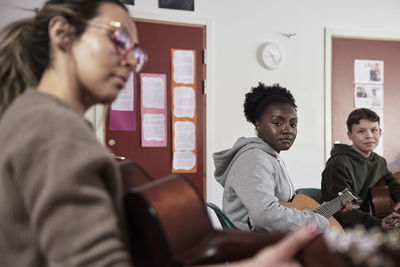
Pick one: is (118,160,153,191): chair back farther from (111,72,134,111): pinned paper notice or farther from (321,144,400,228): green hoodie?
(111,72,134,111): pinned paper notice

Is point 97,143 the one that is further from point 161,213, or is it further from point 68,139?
point 161,213

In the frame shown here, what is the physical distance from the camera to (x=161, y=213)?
3.16 feet

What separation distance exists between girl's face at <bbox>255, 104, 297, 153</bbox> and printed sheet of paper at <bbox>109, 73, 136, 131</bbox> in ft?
5.63

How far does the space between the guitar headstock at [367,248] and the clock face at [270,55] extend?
373 centimetres

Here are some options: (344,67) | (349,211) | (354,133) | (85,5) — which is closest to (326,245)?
(85,5)

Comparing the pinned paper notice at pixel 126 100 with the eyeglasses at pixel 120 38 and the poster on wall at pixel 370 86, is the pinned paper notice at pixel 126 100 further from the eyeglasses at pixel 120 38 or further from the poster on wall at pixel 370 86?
the eyeglasses at pixel 120 38

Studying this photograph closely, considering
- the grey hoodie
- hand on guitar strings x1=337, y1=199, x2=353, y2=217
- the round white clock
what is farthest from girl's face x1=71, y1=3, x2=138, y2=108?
the round white clock

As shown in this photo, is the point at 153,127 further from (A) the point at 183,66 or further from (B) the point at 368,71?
(B) the point at 368,71

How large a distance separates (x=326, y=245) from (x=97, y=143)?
47cm

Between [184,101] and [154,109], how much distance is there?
0.97ft

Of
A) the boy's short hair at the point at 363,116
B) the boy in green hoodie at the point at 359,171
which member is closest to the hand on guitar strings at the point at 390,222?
the boy in green hoodie at the point at 359,171

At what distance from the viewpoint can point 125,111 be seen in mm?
4074

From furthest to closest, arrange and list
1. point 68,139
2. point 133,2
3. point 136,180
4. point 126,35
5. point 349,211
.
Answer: point 133,2
point 349,211
point 136,180
point 126,35
point 68,139

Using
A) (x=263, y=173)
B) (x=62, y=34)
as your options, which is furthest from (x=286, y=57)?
(x=62, y=34)
